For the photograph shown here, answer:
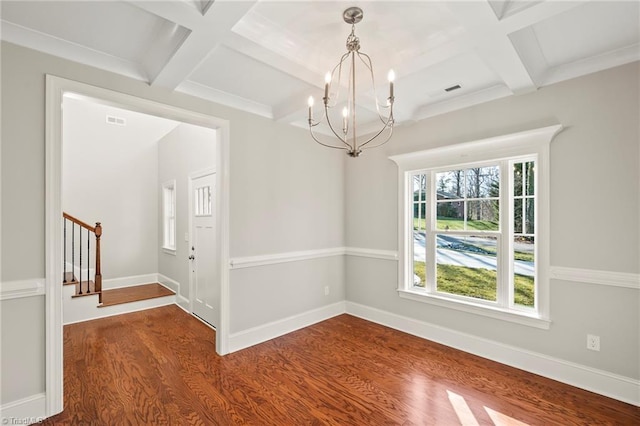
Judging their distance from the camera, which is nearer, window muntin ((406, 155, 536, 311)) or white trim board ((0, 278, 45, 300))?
white trim board ((0, 278, 45, 300))

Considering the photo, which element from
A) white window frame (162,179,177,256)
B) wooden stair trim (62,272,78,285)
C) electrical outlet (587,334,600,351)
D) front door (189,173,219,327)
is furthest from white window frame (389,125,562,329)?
wooden stair trim (62,272,78,285)

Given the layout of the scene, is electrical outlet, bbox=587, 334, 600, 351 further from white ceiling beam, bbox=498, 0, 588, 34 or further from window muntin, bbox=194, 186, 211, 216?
window muntin, bbox=194, 186, 211, 216

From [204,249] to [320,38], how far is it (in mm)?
3154

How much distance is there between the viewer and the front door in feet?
12.9

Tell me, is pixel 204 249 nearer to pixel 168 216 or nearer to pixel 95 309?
pixel 95 309

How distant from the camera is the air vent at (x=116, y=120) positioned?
18.4ft

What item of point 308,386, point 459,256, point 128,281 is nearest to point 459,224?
point 459,256

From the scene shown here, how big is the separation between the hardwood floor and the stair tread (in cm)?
100

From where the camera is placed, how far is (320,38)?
7.03ft

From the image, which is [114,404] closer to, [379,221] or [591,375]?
[379,221]

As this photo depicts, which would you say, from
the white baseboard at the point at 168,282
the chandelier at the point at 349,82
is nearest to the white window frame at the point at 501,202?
the chandelier at the point at 349,82

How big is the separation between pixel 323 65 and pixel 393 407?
9.15 ft

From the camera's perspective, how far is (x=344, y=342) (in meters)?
3.38

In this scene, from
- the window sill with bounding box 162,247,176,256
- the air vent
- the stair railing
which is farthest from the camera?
the air vent
